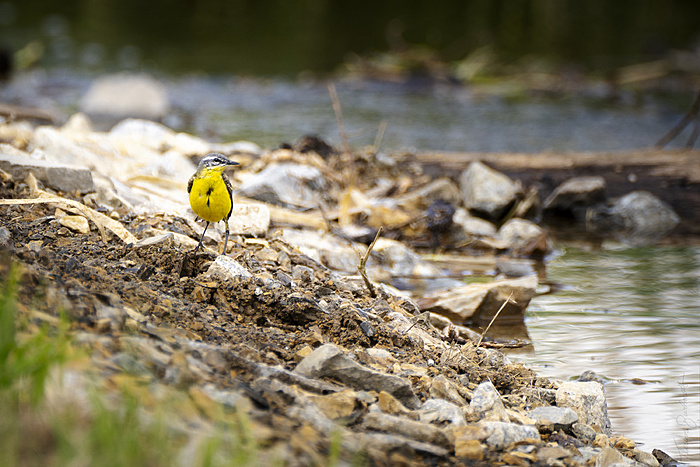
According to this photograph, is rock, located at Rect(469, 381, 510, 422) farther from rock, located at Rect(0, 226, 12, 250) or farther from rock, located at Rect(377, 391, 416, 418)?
rock, located at Rect(0, 226, 12, 250)

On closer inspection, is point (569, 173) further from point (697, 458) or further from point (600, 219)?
point (697, 458)

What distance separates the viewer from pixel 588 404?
2.87 metres

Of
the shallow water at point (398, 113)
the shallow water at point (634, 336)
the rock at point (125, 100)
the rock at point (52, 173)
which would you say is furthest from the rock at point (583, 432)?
the rock at point (125, 100)

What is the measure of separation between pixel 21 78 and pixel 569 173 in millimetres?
10785

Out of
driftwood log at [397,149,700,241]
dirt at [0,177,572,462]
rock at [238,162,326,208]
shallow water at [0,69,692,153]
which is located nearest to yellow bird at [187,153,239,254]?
dirt at [0,177,572,462]

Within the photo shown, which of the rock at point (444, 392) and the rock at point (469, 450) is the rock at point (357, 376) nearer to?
the rock at point (444, 392)

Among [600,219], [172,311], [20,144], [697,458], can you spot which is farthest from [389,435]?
[600,219]

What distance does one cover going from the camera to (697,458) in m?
2.74

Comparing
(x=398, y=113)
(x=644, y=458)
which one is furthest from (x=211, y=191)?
(x=398, y=113)

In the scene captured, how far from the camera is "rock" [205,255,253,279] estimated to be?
9.98 ft

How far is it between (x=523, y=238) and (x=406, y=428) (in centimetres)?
394

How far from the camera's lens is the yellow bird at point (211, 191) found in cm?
322

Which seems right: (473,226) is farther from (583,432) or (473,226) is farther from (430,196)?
(583,432)

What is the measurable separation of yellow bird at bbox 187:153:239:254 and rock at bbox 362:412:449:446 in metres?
1.42
